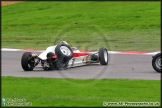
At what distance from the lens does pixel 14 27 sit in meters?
35.6

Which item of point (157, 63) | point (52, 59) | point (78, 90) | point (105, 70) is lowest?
point (78, 90)

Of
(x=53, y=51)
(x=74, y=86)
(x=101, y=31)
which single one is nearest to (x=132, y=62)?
(x=53, y=51)

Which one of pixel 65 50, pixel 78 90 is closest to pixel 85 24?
pixel 65 50

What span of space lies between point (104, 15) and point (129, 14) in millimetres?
1482

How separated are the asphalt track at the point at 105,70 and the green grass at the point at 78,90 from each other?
1052mm

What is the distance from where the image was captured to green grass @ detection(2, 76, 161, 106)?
40.1ft

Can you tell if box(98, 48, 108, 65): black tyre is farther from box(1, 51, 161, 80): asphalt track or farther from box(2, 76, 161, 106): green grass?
box(2, 76, 161, 106): green grass

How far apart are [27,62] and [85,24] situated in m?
17.0

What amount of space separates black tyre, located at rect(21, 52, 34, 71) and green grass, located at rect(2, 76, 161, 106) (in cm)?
178

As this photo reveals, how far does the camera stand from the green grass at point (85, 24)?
90.4 feet

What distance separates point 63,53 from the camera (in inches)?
694

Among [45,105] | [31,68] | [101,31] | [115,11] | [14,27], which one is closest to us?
[45,105]

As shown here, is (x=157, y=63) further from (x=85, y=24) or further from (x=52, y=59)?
(x=85, y=24)

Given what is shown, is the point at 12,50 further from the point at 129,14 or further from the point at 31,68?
the point at 129,14
